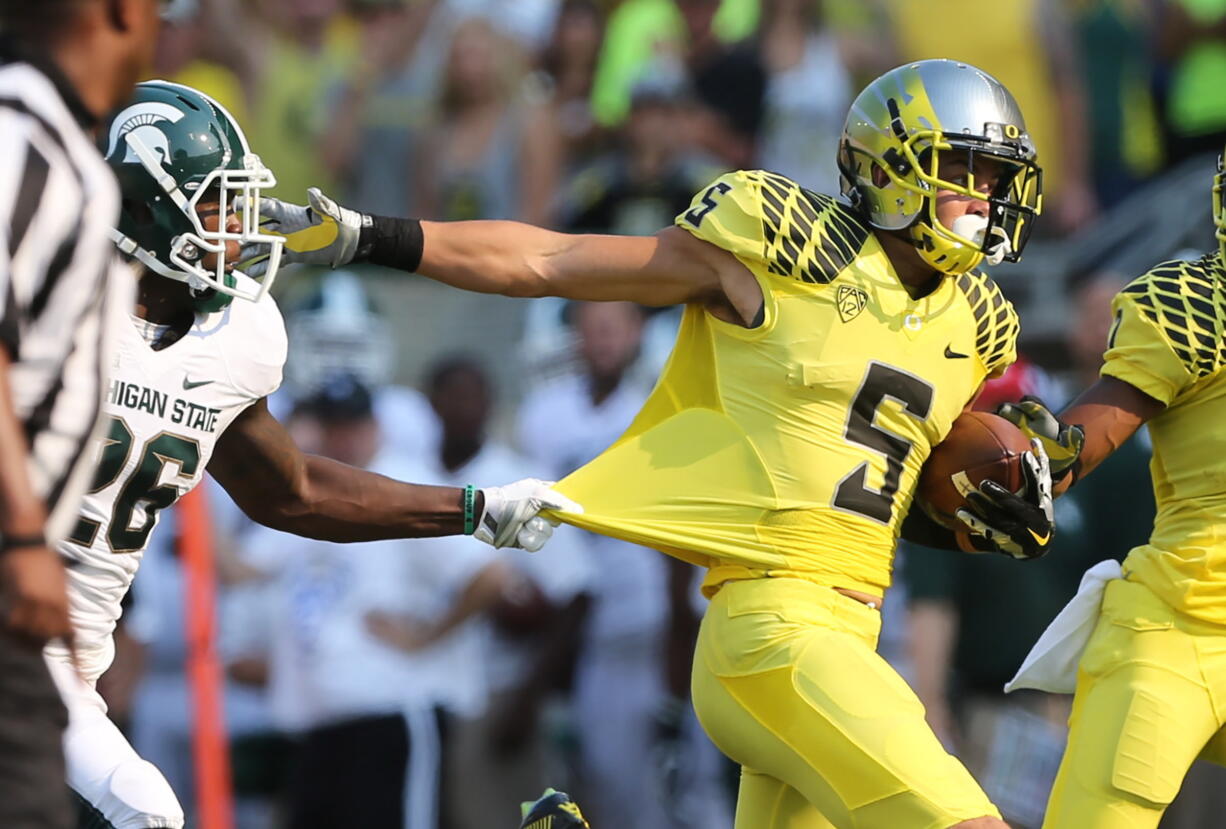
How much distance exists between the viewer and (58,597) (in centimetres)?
284

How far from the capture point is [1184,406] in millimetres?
4812

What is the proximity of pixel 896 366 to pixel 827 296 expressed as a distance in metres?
0.22

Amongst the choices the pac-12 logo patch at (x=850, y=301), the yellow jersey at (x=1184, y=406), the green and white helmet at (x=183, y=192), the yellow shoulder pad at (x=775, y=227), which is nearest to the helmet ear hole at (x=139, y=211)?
the green and white helmet at (x=183, y=192)

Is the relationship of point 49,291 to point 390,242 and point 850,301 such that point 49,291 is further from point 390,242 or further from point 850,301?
point 850,301

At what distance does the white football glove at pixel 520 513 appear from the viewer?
443 centimetres

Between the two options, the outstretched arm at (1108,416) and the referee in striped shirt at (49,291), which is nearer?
the referee in striped shirt at (49,291)

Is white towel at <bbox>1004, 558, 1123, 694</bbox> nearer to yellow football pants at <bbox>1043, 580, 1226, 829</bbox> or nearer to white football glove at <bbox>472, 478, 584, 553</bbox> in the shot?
yellow football pants at <bbox>1043, 580, 1226, 829</bbox>

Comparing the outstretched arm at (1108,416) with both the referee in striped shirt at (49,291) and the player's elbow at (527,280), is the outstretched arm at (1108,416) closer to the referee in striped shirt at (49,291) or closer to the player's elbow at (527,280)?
the player's elbow at (527,280)

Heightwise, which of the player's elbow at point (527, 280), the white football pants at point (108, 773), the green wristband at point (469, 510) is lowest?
the white football pants at point (108, 773)

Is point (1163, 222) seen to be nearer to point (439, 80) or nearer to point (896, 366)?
point (439, 80)

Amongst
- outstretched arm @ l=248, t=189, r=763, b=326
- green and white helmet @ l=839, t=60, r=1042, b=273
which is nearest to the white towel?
green and white helmet @ l=839, t=60, r=1042, b=273

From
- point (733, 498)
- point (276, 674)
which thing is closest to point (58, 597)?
point (733, 498)

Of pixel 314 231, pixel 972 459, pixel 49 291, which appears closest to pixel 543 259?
pixel 314 231

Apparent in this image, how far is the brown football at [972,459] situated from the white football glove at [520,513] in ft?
2.70
